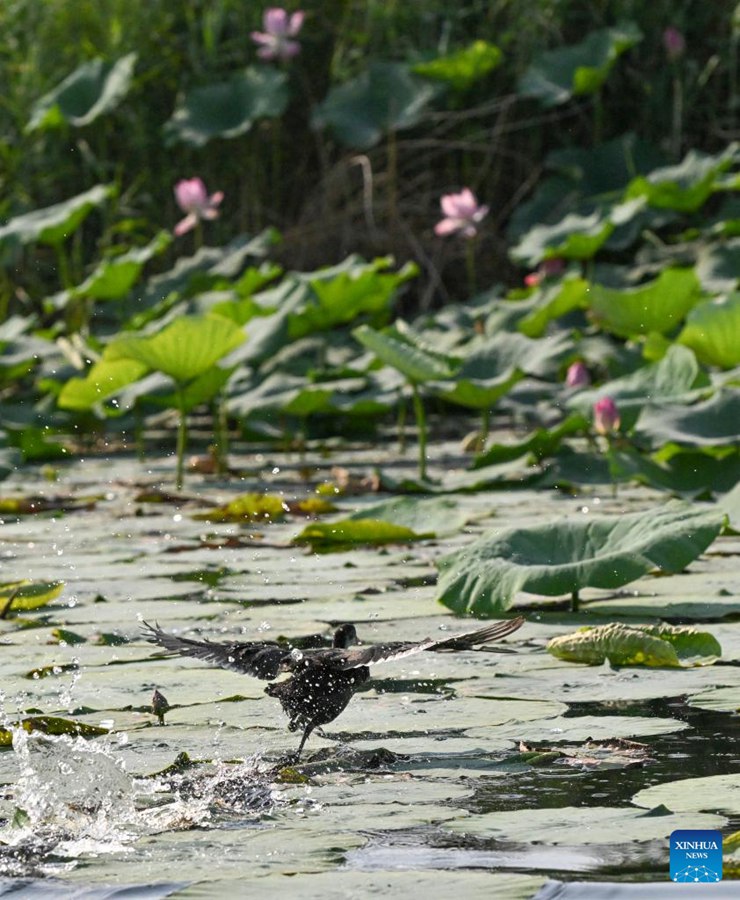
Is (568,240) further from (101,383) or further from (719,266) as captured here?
(101,383)

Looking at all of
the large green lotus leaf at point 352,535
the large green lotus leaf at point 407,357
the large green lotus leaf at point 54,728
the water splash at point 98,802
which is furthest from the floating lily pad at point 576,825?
the large green lotus leaf at point 407,357

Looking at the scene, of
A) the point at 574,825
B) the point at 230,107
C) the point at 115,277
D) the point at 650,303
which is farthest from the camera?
the point at 230,107

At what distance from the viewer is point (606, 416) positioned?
4438 millimetres

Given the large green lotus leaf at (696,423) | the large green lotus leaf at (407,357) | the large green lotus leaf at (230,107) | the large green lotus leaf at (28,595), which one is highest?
the large green lotus leaf at (230,107)

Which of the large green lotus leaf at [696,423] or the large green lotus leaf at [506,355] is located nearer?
the large green lotus leaf at [696,423]

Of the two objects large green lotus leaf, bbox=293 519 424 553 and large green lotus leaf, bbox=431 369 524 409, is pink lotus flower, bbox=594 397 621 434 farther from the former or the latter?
large green lotus leaf, bbox=293 519 424 553

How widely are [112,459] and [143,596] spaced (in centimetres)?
276

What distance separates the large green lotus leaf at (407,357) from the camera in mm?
4605

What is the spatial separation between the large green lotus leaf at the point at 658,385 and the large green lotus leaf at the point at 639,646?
1753 mm

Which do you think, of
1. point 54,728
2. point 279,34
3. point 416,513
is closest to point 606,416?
point 416,513

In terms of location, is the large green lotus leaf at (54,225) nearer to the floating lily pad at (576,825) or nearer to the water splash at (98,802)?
the water splash at (98,802)

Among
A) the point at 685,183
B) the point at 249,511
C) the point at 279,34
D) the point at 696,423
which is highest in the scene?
the point at 279,34

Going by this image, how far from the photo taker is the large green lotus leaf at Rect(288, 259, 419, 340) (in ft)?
19.6

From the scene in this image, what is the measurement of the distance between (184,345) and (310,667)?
272 cm
